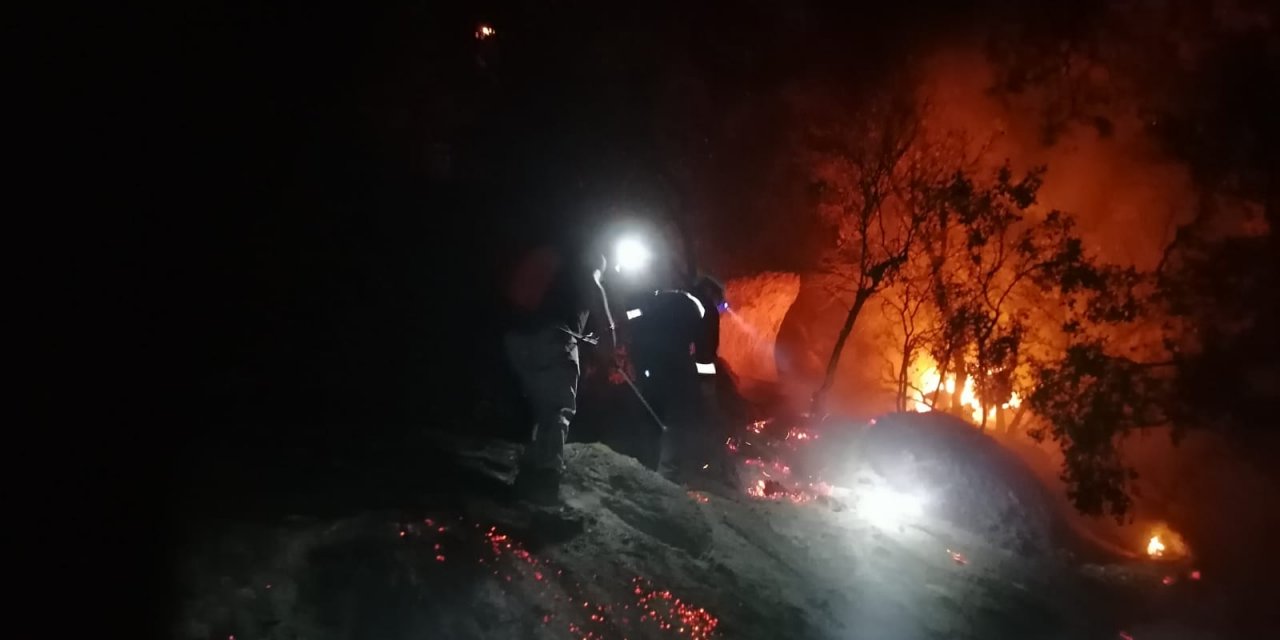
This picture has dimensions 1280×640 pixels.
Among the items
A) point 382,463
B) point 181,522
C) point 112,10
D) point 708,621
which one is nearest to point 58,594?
point 181,522

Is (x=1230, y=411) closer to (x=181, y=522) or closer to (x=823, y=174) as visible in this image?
(x=823, y=174)

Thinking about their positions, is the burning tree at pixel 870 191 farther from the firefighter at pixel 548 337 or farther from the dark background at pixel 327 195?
the firefighter at pixel 548 337

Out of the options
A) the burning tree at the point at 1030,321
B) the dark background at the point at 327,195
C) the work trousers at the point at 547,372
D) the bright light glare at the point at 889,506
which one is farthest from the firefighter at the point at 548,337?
the burning tree at the point at 1030,321

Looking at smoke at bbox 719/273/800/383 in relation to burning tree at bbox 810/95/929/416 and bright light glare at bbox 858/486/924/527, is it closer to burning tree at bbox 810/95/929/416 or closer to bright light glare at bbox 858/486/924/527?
burning tree at bbox 810/95/929/416

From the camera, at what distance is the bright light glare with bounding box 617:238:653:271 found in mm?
15727

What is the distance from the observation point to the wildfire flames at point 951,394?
17.1 meters

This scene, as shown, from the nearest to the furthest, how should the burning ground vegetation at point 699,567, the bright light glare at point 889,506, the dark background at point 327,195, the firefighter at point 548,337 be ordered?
the burning ground vegetation at point 699,567
the dark background at point 327,195
the firefighter at point 548,337
the bright light glare at point 889,506

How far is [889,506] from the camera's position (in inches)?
515

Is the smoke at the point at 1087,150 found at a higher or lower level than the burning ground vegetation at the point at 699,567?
higher

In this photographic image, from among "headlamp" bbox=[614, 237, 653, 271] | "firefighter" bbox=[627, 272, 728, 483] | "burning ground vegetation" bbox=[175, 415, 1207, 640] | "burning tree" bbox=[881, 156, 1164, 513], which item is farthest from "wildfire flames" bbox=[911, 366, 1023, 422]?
"firefighter" bbox=[627, 272, 728, 483]

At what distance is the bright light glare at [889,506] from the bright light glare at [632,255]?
628 centimetres

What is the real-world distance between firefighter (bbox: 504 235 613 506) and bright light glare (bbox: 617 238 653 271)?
26.7 feet

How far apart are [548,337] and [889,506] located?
8.27 meters

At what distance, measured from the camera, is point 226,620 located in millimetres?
4805
